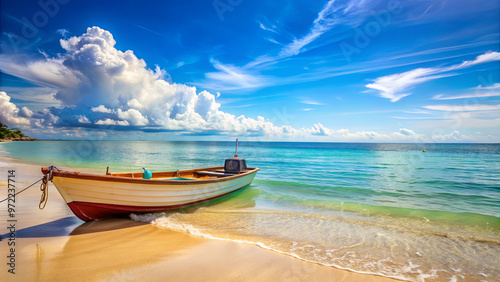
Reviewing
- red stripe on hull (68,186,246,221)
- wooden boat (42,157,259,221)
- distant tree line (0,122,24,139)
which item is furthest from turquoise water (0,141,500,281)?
distant tree line (0,122,24,139)

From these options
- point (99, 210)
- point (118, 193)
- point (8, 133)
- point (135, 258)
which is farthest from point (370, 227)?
point (8, 133)

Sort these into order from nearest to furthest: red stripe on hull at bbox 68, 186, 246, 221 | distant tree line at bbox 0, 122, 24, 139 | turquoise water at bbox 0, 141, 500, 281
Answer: turquoise water at bbox 0, 141, 500, 281 < red stripe on hull at bbox 68, 186, 246, 221 < distant tree line at bbox 0, 122, 24, 139

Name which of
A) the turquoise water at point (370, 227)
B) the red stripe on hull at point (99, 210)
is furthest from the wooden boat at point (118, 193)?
the turquoise water at point (370, 227)

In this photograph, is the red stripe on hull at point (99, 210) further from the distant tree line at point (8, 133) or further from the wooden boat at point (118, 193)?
the distant tree line at point (8, 133)

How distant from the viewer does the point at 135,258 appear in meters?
5.30

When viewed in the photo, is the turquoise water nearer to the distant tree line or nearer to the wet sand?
the wet sand

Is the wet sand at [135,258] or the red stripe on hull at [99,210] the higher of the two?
the red stripe on hull at [99,210]

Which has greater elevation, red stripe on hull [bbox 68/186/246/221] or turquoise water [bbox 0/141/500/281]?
red stripe on hull [bbox 68/186/246/221]

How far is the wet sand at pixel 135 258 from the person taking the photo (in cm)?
460

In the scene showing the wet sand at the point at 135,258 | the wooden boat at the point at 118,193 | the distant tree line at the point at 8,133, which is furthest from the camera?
the distant tree line at the point at 8,133

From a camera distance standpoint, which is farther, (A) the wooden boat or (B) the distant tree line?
(B) the distant tree line

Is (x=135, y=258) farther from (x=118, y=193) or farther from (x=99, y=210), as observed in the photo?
(x=99, y=210)

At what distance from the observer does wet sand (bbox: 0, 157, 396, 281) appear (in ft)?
15.1

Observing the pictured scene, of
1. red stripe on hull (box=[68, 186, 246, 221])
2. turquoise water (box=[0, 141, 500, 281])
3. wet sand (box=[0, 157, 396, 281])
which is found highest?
red stripe on hull (box=[68, 186, 246, 221])
